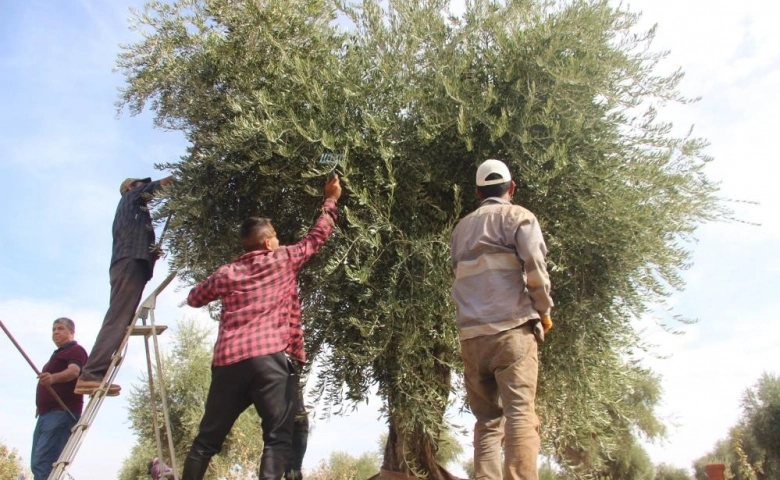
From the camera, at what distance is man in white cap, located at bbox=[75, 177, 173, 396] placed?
258 inches

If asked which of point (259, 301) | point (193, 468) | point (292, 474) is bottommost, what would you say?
point (193, 468)

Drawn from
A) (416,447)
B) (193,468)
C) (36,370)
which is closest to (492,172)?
(193,468)

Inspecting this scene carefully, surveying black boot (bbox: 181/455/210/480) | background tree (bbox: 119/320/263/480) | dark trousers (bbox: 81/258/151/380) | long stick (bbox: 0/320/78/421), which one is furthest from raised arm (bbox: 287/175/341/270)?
background tree (bbox: 119/320/263/480)

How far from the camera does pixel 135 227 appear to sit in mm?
7113

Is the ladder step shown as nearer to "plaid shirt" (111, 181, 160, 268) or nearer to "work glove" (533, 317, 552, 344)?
"plaid shirt" (111, 181, 160, 268)

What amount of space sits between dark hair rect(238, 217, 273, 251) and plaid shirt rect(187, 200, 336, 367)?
0.19 metres

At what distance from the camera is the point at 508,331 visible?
4566mm

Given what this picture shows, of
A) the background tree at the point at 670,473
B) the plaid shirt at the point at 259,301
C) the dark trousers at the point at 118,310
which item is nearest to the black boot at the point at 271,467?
the plaid shirt at the point at 259,301

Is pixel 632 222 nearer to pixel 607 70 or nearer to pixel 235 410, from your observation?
pixel 607 70

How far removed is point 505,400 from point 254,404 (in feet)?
6.06

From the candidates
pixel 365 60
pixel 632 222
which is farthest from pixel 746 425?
pixel 365 60

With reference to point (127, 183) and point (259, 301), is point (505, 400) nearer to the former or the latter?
point (259, 301)

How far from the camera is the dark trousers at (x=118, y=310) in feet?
21.5

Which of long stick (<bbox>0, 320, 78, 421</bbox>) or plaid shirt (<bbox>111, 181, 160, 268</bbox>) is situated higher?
plaid shirt (<bbox>111, 181, 160, 268</bbox>)
